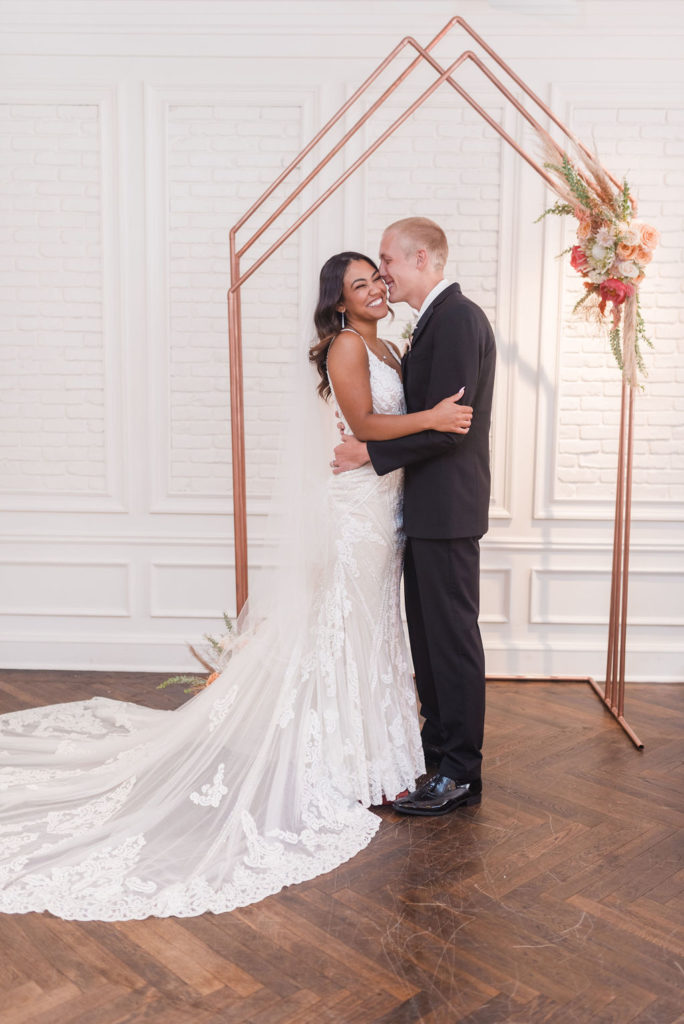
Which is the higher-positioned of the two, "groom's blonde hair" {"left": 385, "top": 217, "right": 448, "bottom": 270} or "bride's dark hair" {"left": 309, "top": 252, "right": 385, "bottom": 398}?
"groom's blonde hair" {"left": 385, "top": 217, "right": 448, "bottom": 270}

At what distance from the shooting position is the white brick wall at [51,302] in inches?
169

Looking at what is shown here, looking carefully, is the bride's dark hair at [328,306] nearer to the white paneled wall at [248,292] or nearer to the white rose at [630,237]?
the white rose at [630,237]

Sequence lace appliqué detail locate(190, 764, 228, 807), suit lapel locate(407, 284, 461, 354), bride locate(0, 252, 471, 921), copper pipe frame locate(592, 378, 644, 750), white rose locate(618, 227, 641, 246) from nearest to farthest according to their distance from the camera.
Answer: bride locate(0, 252, 471, 921)
lace appliqué detail locate(190, 764, 228, 807)
suit lapel locate(407, 284, 461, 354)
white rose locate(618, 227, 641, 246)
copper pipe frame locate(592, 378, 644, 750)

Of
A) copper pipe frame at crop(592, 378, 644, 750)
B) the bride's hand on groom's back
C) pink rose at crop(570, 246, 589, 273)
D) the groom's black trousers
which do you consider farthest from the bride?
copper pipe frame at crop(592, 378, 644, 750)

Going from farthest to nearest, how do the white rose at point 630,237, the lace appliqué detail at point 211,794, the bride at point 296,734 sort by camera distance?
the white rose at point 630,237 < the lace appliqué detail at point 211,794 < the bride at point 296,734

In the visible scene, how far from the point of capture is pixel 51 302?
438 cm

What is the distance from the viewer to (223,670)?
313cm

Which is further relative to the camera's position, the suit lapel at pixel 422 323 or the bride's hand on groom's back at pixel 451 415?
the suit lapel at pixel 422 323

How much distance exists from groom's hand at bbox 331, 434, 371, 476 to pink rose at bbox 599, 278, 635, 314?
1193 mm

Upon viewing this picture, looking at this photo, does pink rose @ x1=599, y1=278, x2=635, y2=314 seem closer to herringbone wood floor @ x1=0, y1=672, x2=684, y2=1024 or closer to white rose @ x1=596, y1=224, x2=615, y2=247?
white rose @ x1=596, y1=224, x2=615, y2=247

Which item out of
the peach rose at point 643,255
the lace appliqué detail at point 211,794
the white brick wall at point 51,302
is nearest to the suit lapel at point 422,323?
the peach rose at point 643,255

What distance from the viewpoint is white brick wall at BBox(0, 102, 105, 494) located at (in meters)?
4.29

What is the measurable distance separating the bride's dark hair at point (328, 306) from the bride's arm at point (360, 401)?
5 centimetres

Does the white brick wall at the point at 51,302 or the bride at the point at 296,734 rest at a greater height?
the white brick wall at the point at 51,302
